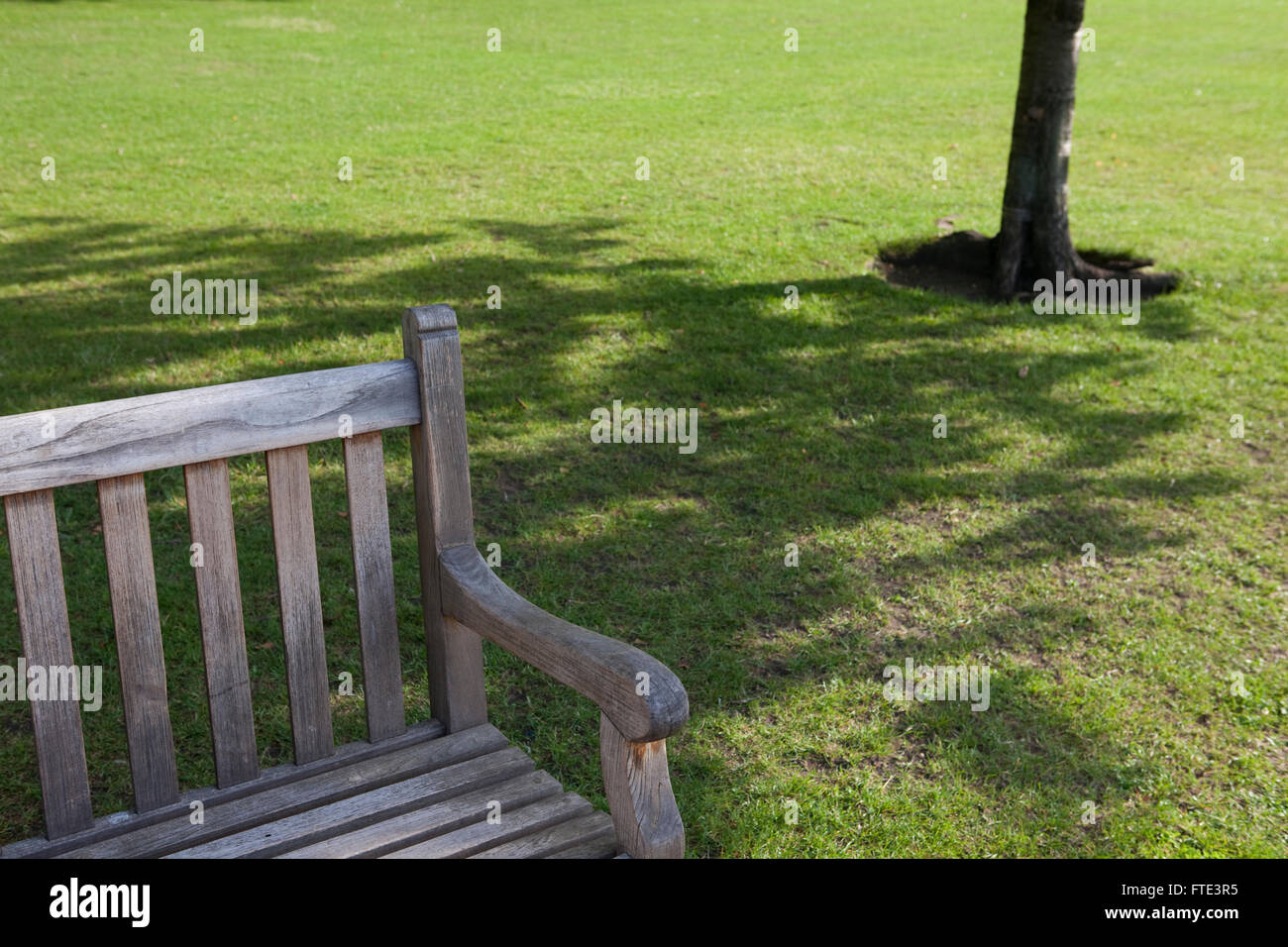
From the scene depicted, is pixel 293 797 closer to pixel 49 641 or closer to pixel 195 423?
pixel 49 641

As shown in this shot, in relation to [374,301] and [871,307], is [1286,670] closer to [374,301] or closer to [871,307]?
[871,307]

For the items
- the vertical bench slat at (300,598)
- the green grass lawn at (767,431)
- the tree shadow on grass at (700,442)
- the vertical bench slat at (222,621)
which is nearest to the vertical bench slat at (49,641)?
the vertical bench slat at (222,621)

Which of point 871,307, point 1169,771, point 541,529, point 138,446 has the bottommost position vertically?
point 1169,771

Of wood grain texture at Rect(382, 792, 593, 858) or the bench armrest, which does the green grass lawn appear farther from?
the bench armrest

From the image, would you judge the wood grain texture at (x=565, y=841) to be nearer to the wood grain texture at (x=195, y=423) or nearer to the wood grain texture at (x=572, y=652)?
the wood grain texture at (x=572, y=652)

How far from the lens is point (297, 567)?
2465mm

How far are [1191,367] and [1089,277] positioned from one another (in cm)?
138

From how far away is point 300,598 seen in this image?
2484mm

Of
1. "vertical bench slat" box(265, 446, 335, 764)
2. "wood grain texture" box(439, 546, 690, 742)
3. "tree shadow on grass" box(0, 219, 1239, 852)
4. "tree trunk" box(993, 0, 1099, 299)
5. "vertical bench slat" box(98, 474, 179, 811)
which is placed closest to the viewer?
"wood grain texture" box(439, 546, 690, 742)

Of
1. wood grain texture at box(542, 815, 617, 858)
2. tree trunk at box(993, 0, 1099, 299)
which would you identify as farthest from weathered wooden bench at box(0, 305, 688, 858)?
tree trunk at box(993, 0, 1099, 299)

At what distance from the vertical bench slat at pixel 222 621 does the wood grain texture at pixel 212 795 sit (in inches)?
1.5

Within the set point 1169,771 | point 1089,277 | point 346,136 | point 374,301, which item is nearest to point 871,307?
point 1089,277

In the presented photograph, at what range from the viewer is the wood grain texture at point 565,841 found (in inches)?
89.5

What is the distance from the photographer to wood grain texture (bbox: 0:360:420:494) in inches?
83.9
